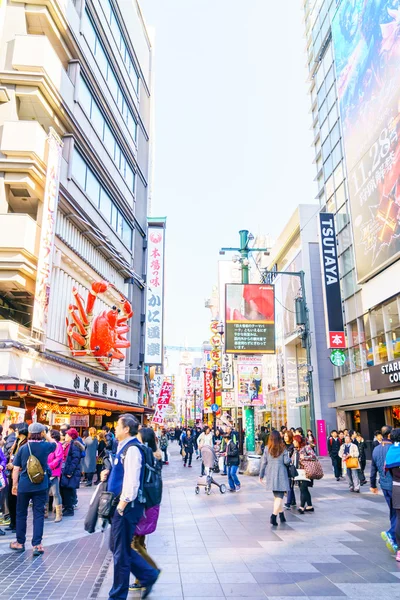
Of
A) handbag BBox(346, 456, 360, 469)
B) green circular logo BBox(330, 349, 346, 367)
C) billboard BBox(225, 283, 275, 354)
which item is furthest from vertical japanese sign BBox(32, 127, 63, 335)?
green circular logo BBox(330, 349, 346, 367)

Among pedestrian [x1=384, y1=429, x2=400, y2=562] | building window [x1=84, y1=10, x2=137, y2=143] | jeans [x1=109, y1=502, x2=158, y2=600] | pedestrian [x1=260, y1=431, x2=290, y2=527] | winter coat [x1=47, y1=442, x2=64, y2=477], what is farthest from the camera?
building window [x1=84, y1=10, x2=137, y2=143]

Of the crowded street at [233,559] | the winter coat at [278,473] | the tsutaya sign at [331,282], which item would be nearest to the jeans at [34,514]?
the crowded street at [233,559]

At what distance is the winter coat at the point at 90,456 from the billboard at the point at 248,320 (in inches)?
272

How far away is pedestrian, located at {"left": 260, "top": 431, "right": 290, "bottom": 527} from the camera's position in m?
8.89

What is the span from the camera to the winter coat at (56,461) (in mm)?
9092

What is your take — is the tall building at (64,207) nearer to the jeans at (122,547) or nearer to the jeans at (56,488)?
the jeans at (56,488)

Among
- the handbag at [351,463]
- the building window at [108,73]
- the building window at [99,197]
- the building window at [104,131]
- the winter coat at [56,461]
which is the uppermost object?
the building window at [108,73]

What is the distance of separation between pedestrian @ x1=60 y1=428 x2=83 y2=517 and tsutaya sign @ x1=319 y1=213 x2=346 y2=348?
1920cm

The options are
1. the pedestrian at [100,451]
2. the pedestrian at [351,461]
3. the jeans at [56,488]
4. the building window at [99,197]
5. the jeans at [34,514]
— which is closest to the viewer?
the jeans at [34,514]

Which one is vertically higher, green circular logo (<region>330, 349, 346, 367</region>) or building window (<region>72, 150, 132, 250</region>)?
building window (<region>72, 150, 132, 250</region>)

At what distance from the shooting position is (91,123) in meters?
23.4

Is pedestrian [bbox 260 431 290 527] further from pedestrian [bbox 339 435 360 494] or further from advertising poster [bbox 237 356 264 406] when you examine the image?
advertising poster [bbox 237 356 264 406]

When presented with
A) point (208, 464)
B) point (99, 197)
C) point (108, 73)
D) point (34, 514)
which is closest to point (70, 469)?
point (34, 514)

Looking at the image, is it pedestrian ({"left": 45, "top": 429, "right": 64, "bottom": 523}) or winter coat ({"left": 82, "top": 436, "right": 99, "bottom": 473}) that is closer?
pedestrian ({"left": 45, "top": 429, "right": 64, "bottom": 523})
